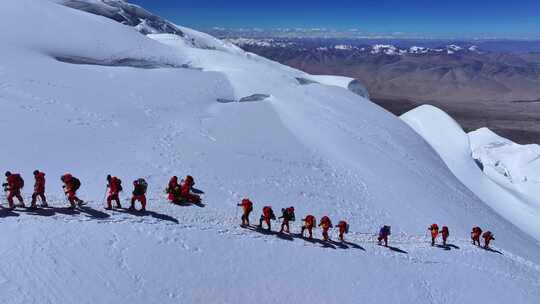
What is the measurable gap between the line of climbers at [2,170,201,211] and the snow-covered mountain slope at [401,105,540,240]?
2188 centimetres

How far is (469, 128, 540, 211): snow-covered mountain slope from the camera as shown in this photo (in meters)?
36.8

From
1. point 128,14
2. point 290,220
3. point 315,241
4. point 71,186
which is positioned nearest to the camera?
point 71,186

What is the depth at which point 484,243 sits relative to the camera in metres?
19.3

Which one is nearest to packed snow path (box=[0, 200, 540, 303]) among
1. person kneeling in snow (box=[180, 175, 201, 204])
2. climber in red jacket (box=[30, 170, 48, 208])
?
climber in red jacket (box=[30, 170, 48, 208])

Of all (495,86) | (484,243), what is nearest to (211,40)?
(484,243)

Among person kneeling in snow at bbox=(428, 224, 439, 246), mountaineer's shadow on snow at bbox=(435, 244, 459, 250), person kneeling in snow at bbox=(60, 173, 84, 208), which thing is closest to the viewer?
person kneeling in snow at bbox=(60, 173, 84, 208)

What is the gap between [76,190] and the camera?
14.0 meters

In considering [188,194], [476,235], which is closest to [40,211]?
[188,194]

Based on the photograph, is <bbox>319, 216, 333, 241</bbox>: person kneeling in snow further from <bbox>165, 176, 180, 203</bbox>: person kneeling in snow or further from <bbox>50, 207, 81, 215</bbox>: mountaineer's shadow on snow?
<bbox>50, 207, 81, 215</bbox>: mountaineer's shadow on snow

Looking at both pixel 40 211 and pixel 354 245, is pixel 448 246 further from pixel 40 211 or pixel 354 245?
pixel 40 211

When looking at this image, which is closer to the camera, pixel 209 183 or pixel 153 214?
pixel 153 214

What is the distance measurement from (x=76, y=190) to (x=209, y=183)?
541 cm

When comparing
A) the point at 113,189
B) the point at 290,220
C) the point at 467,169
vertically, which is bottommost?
the point at 290,220

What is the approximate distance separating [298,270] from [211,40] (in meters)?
48.7
